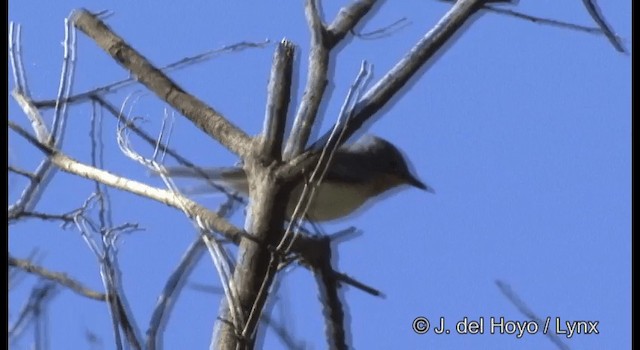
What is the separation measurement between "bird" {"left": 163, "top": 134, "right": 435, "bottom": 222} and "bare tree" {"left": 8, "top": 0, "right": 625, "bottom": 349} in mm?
136

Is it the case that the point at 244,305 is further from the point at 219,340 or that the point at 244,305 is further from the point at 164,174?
the point at 164,174

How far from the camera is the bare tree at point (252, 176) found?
6.79 feet

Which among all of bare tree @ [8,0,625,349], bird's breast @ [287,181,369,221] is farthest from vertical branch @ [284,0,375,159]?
bird's breast @ [287,181,369,221]

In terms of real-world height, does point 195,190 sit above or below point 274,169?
above

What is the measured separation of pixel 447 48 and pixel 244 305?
2.61ft

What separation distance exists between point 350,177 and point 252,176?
1.81 m

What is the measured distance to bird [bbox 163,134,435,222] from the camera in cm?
273

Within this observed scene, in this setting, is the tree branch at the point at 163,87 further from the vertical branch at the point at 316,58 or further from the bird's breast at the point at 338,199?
the bird's breast at the point at 338,199

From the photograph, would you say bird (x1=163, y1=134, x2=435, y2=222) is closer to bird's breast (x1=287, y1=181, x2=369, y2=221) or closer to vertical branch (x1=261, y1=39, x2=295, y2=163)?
bird's breast (x1=287, y1=181, x2=369, y2=221)

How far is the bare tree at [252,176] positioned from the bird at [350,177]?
0.45 feet

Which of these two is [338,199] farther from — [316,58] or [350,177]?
[316,58]

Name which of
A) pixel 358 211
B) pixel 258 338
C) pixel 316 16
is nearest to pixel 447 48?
pixel 316 16
